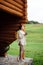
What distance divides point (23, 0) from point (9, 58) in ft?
8.31

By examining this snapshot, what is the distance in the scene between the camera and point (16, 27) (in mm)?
14969

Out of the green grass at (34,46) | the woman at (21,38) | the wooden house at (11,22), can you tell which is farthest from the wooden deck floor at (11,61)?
the green grass at (34,46)

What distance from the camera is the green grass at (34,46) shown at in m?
16.8

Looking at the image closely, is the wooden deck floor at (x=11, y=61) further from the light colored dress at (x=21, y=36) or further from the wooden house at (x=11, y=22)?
the light colored dress at (x=21, y=36)

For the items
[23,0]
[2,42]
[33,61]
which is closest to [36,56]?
[33,61]

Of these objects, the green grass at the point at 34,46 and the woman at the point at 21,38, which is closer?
the woman at the point at 21,38

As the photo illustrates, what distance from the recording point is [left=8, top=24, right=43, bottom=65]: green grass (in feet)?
55.3

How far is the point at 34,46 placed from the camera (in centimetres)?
1947

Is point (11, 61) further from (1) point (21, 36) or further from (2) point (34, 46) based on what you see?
(2) point (34, 46)

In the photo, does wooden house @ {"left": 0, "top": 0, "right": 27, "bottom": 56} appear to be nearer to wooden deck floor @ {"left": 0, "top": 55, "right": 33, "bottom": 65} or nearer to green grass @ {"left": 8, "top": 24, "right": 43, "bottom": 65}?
wooden deck floor @ {"left": 0, "top": 55, "right": 33, "bottom": 65}

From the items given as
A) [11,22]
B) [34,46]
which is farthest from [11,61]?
[34,46]

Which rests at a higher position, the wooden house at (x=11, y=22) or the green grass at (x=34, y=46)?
the wooden house at (x=11, y=22)

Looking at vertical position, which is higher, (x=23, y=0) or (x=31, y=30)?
(x=23, y=0)

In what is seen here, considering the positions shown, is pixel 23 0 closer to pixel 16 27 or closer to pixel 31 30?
pixel 16 27
